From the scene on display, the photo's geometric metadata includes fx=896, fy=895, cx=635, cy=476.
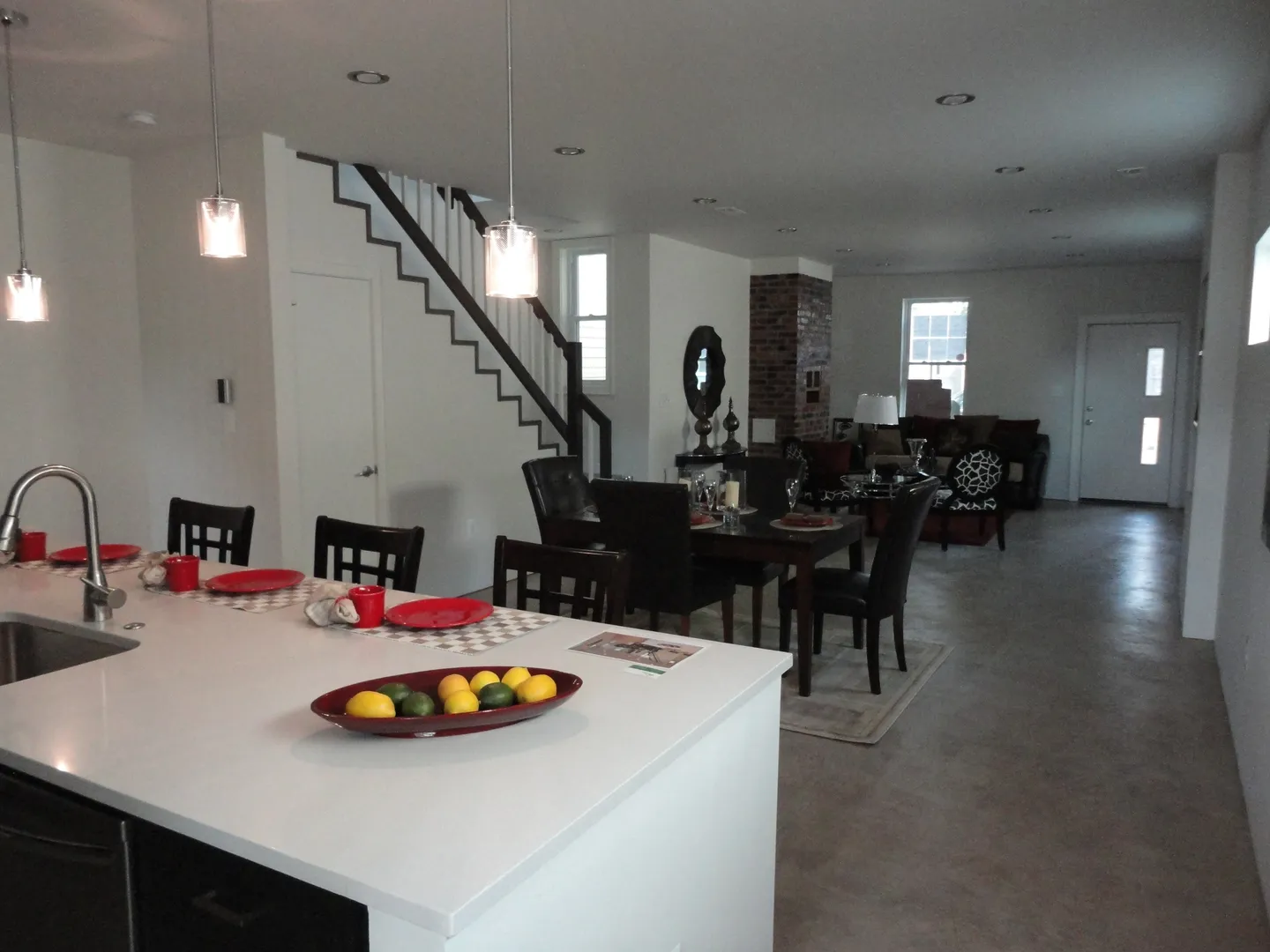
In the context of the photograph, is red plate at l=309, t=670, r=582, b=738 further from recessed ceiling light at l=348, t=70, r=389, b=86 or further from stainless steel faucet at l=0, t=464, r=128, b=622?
recessed ceiling light at l=348, t=70, r=389, b=86

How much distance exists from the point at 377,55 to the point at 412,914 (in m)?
2.85

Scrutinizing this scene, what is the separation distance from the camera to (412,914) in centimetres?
97

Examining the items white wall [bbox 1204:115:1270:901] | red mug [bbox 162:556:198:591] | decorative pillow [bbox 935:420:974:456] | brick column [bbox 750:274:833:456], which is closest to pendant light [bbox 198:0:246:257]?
red mug [bbox 162:556:198:591]

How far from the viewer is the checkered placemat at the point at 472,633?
1912mm

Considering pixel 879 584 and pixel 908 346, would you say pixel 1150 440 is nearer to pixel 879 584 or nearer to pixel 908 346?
pixel 908 346

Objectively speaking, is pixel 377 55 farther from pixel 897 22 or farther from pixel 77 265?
pixel 77 265

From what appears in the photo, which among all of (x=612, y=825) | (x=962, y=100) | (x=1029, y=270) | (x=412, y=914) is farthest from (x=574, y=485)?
(x=1029, y=270)

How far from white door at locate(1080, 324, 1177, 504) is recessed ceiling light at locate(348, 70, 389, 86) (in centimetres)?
835

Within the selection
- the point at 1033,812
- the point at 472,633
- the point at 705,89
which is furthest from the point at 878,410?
the point at 472,633

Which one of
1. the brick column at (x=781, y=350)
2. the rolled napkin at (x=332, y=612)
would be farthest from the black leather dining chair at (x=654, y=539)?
the brick column at (x=781, y=350)

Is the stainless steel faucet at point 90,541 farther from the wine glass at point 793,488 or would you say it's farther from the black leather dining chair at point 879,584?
the wine glass at point 793,488

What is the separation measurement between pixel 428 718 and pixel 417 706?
44 mm

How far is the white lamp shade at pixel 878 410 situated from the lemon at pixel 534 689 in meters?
6.31

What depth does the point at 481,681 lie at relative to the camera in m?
1.52
